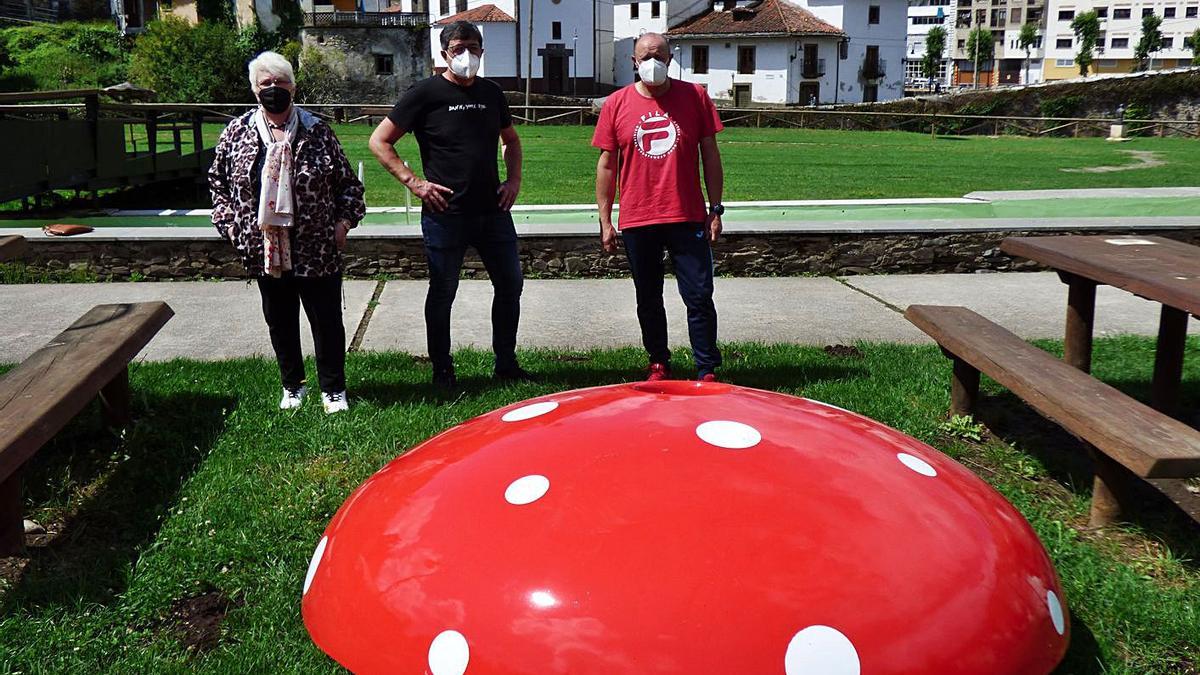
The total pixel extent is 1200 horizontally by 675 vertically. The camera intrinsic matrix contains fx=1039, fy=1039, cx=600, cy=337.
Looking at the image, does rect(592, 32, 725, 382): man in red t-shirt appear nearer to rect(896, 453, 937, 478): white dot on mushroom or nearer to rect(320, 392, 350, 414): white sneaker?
rect(320, 392, 350, 414): white sneaker

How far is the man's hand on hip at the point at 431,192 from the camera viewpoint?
5.32 meters

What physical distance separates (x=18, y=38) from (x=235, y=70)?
19.4 m

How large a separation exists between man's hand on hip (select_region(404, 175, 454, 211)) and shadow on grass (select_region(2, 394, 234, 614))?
1508 millimetres

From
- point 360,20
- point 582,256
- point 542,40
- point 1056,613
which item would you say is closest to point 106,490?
point 1056,613

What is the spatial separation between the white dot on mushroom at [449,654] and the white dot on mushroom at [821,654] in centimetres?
72

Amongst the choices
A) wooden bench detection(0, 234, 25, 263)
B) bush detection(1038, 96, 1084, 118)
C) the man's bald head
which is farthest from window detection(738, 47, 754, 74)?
wooden bench detection(0, 234, 25, 263)

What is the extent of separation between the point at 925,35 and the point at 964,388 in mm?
133907

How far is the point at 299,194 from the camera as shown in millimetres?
4906

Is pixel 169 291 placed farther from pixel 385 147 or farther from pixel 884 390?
pixel 884 390

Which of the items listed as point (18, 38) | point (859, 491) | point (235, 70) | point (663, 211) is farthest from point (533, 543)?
point (18, 38)

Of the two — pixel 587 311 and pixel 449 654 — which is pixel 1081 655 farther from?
pixel 587 311

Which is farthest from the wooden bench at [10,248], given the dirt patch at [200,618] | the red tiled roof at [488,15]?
the red tiled roof at [488,15]

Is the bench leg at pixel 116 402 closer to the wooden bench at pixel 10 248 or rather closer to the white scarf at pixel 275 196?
the wooden bench at pixel 10 248

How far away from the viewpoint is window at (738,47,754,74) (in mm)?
75062
